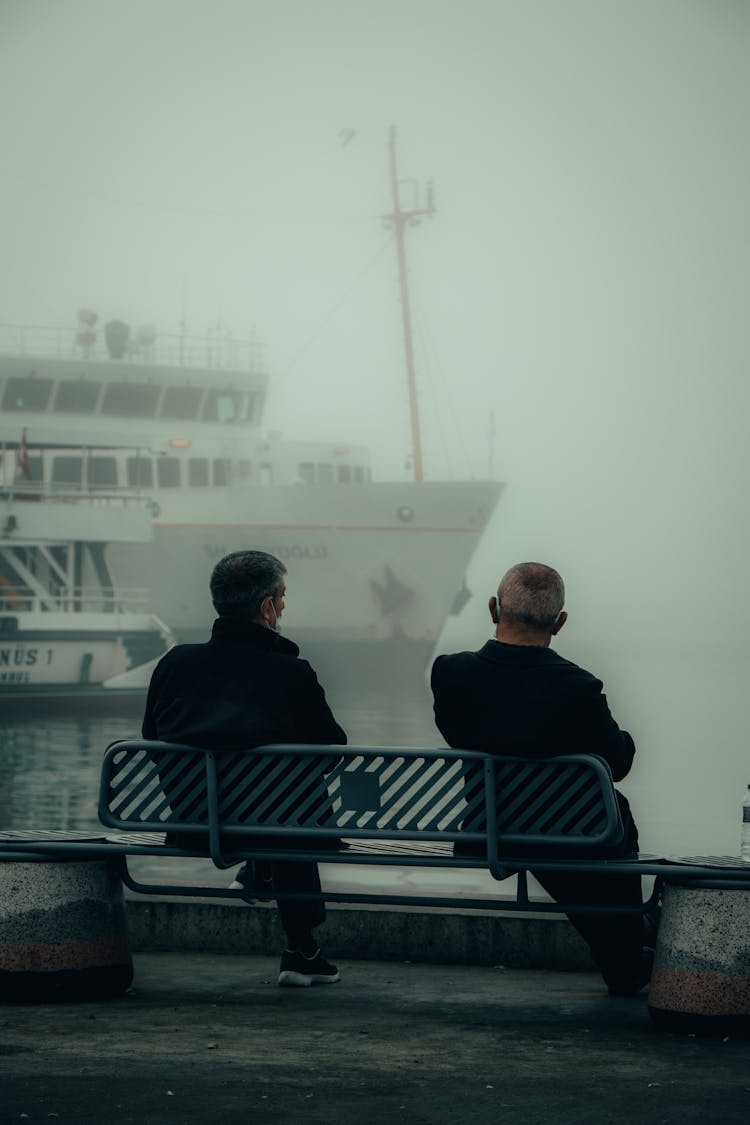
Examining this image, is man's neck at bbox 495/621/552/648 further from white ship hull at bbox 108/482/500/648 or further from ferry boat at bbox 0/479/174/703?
white ship hull at bbox 108/482/500/648

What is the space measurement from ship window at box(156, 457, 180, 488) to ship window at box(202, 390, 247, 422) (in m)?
1.39

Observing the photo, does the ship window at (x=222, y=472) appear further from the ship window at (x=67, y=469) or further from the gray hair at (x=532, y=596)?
the gray hair at (x=532, y=596)

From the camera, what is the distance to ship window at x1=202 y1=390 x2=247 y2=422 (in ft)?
135

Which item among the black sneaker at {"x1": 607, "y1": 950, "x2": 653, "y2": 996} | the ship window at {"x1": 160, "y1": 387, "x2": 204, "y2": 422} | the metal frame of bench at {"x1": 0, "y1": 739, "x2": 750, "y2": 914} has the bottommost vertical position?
the black sneaker at {"x1": 607, "y1": 950, "x2": 653, "y2": 996}

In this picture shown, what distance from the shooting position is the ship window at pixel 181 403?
40344 mm

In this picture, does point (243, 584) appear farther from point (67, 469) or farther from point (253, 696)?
point (67, 469)

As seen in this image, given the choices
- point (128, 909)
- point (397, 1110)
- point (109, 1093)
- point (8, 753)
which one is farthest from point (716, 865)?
point (8, 753)

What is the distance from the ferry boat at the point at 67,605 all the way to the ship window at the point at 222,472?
18.5ft

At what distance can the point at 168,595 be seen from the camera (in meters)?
44.1

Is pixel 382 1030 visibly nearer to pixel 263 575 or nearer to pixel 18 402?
pixel 263 575

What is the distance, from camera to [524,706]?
4418mm

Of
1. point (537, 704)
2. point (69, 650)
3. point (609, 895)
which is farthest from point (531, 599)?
point (69, 650)

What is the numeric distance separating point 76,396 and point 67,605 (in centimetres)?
790

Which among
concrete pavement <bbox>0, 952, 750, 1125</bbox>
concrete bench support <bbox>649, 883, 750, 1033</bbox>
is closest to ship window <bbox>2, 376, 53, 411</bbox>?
concrete pavement <bbox>0, 952, 750, 1125</bbox>
